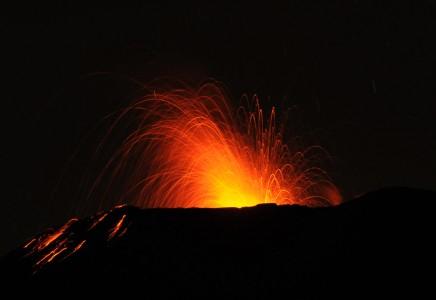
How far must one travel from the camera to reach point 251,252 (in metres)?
16.4

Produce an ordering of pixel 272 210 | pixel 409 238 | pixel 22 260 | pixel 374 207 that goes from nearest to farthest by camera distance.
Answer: pixel 409 238
pixel 374 207
pixel 272 210
pixel 22 260

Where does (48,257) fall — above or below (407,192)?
below

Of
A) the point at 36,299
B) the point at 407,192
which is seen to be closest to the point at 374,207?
the point at 407,192

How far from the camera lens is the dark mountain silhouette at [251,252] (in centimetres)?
1451

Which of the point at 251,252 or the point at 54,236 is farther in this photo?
the point at 54,236

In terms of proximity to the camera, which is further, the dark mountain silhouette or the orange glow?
the orange glow

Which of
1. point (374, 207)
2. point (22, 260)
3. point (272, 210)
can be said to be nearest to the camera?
point (374, 207)

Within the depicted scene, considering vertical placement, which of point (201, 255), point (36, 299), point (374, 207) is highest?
point (374, 207)

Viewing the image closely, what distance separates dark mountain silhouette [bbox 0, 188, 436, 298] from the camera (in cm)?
1451

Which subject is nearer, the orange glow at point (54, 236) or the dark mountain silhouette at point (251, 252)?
the dark mountain silhouette at point (251, 252)

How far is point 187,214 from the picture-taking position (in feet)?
59.0

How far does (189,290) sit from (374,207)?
5.05 m

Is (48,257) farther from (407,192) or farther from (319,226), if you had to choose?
(407,192)

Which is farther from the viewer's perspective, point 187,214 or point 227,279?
point 187,214
